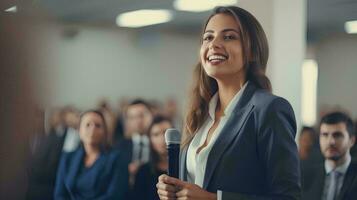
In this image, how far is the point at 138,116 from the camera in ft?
7.91

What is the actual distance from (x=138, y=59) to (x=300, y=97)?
747 mm

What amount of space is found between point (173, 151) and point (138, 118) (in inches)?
30.8

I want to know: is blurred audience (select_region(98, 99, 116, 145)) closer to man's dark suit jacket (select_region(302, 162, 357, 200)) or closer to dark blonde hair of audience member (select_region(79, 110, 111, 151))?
dark blonde hair of audience member (select_region(79, 110, 111, 151))

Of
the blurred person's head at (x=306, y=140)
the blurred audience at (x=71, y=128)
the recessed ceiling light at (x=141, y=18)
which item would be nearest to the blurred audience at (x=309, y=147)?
the blurred person's head at (x=306, y=140)

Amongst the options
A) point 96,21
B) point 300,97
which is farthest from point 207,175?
point 96,21

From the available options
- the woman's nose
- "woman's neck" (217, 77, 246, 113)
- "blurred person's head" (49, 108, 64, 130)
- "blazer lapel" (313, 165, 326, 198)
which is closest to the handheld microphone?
"woman's neck" (217, 77, 246, 113)

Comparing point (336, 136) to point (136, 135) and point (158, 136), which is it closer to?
point (158, 136)

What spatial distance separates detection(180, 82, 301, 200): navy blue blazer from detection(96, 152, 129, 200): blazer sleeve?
71 centimetres

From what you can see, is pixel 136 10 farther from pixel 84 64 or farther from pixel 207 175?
pixel 207 175

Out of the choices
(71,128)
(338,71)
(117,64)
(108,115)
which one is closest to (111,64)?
(117,64)

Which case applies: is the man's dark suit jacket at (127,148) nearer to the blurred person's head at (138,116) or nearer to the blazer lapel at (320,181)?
the blurred person's head at (138,116)

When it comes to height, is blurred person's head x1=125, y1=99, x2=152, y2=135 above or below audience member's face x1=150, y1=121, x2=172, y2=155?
above

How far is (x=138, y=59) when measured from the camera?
7.89 feet

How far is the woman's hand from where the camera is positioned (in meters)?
1.70
